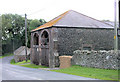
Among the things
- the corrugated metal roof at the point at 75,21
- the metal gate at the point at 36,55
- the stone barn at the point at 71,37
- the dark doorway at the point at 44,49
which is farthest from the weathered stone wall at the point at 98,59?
the metal gate at the point at 36,55

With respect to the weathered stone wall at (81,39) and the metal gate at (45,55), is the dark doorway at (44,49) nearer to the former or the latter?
the metal gate at (45,55)

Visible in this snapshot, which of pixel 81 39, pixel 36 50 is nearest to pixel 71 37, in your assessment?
pixel 81 39

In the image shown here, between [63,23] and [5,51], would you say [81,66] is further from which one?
[5,51]

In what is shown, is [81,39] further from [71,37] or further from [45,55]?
[45,55]

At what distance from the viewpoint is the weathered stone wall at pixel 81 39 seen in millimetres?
29902

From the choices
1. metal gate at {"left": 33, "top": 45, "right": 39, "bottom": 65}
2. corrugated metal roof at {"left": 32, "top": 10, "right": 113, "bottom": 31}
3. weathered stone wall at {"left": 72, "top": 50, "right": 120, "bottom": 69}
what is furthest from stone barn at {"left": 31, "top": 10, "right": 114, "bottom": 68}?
weathered stone wall at {"left": 72, "top": 50, "right": 120, "bottom": 69}

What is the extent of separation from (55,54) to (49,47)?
5.35ft

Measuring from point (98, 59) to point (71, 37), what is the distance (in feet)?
35.1

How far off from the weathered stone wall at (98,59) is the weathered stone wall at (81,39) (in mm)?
5931

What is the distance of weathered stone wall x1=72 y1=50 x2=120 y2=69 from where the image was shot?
18341mm

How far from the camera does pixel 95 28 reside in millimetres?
31547

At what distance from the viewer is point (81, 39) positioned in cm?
3084

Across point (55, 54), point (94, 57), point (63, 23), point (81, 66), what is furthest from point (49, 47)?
point (94, 57)

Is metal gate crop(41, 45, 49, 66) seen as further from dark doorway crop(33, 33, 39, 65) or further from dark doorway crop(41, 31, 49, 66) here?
dark doorway crop(33, 33, 39, 65)
